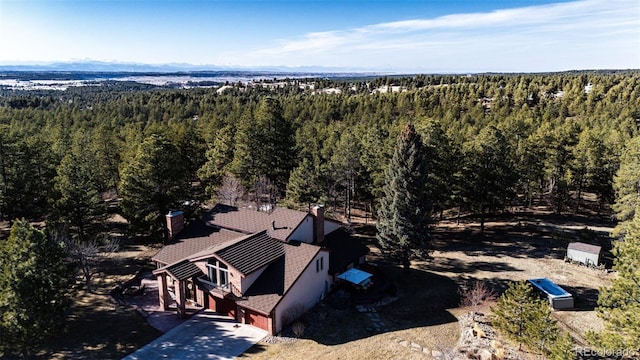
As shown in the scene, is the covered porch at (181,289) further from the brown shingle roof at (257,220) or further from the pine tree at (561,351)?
the pine tree at (561,351)

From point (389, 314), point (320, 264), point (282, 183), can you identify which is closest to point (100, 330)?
point (320, 264)

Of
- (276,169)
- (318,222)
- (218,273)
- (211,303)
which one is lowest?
(211,303)

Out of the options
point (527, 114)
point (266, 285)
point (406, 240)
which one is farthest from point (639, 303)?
point (527, 114)

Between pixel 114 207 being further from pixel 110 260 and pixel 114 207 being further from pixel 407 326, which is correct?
pixel 407 326

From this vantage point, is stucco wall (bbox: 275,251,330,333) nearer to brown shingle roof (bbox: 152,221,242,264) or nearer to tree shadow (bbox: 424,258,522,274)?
brown shingle roof (bbox: 152,221,242,264)

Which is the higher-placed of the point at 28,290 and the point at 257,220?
the point at 257,220

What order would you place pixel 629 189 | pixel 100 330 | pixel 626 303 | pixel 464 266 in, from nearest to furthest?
pixel 626 303 < pixel 100 330 < pixel 464 266 < pixel 629 189

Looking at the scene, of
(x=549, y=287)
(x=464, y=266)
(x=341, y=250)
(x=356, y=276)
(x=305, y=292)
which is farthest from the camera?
(x=464, y=266)

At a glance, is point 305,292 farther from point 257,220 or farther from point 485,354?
point 485,354
